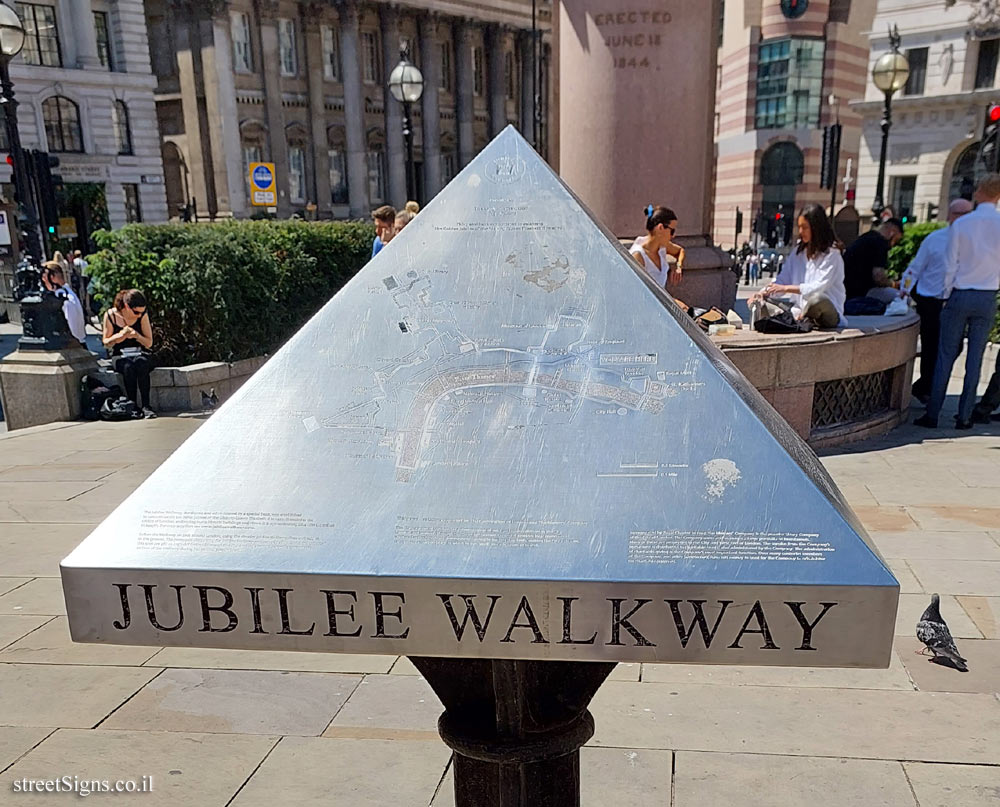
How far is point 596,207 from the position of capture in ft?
29.6

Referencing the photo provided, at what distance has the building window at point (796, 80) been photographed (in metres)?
48.6

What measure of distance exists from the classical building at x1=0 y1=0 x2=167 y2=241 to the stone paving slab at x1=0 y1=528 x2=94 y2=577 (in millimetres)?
34463

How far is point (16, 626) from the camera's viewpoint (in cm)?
452

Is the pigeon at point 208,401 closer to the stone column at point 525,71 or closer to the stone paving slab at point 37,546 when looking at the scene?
the stone paving slab at point 37,546

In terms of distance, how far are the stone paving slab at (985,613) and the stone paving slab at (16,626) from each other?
487cm

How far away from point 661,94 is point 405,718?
724 cm

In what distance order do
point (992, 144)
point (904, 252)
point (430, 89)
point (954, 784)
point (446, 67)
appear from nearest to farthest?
1. point (954, 784)
2. point (992, 144)
3. point (904, 252)
4. point (430, 89)
5. point (446, 67)

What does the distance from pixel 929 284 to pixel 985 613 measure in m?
5.14

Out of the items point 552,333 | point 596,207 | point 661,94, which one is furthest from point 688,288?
point 552,333

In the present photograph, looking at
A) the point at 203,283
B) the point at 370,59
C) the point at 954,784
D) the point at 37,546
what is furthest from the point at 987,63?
the point at 37,546

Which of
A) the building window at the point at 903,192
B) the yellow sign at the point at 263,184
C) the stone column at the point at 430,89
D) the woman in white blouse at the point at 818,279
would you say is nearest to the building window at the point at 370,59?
the stone column at the point at 430,89

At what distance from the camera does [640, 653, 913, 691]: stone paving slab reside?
3.75 m

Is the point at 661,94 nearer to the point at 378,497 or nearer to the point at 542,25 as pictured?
the point at 378,497

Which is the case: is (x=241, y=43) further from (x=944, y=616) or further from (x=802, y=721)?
(x=802, y=721)
